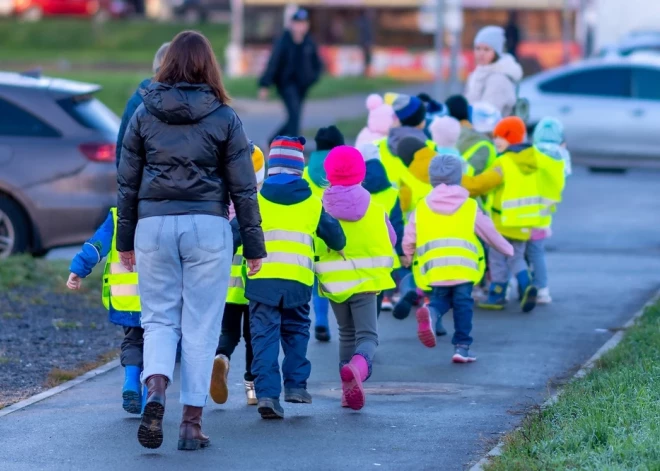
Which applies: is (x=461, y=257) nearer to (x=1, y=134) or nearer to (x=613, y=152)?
(x=1, y=134)

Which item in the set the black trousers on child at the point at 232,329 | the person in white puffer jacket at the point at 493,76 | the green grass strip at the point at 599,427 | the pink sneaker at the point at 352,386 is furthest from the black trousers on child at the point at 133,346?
the person in white puffer jacket at the point at 493,76

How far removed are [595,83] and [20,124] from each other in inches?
419

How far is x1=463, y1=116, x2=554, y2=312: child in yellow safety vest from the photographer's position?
10281mm

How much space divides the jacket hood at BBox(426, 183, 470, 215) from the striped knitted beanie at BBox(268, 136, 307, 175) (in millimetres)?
1683

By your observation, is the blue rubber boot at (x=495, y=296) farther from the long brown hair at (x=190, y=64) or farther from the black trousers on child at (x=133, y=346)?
the long brown hair at (x=190, y=64)

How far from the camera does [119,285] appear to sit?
706 cm

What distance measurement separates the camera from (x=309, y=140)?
23.7m

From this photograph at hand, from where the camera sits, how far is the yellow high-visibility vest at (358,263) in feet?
24.6

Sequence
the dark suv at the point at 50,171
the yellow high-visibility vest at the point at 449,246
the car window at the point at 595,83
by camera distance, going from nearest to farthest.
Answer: the yellow high-visibility vest at the point at 449,246 → the dark suv at the point at 50,171 → the car window at the point at 595,83

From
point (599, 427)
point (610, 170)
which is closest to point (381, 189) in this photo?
point (599, 427)

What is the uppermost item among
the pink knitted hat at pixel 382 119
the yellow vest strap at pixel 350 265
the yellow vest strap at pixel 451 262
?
the pink knitted hat at pixel 382 119

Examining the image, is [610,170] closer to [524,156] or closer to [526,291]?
[524,156]

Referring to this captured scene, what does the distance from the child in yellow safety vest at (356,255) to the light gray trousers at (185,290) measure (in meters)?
1.18

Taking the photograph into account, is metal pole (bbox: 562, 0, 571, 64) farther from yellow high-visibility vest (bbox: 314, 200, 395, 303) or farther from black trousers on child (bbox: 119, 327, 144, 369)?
black trousers on child (bbox: 119, 327, 144, 369)
